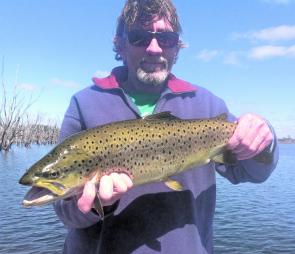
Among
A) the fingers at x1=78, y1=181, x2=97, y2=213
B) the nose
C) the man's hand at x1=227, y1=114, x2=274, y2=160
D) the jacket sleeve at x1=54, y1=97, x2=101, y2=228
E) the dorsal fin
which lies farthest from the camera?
the nose

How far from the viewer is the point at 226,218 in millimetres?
20500

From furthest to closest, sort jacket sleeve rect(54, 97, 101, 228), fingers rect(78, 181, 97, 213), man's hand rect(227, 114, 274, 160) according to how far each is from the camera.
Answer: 1. man's hand rect(227, 114, 274, 160)
2. jacket sleeve rect(54, 97, 101, 228)
3. fingers rect(78, 181, 97, 213)

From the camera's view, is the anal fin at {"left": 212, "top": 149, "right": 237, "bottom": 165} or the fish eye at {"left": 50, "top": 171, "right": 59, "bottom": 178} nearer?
the fish eye at {"left": 50, "top": 171, "right": 59, "bottom": 178}

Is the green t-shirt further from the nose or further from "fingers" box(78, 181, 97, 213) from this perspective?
"fingers" box(78, 181, 97, 213)

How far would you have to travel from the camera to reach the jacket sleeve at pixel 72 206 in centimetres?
355

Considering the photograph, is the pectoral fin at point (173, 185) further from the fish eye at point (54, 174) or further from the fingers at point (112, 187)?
the fish eye at point (54, 174)

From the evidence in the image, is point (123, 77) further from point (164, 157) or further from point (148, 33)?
point (164, 157)

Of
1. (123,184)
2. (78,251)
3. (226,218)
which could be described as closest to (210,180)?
(123,184)

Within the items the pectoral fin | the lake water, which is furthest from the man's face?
the lake water

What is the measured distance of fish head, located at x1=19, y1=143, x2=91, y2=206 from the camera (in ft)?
11.1

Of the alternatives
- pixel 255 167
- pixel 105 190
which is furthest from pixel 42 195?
pixel 255 167

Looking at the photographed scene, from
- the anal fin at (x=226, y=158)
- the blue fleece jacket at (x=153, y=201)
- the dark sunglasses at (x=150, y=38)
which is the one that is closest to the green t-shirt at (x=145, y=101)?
the blue fleece jacket at (x=153, y=201)

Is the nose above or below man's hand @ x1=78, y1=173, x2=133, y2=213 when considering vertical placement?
above

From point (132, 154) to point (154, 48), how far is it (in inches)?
42.6
